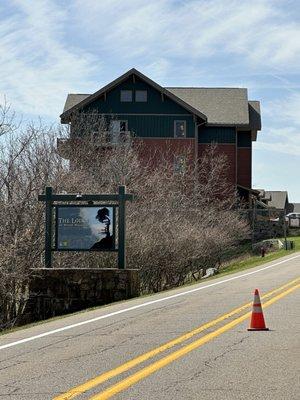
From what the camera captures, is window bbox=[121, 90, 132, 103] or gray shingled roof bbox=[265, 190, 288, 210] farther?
→ gray shingled roof bbox=[265, 190, 288, 210]

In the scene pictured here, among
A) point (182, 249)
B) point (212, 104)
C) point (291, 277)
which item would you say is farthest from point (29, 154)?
point (212, 104)

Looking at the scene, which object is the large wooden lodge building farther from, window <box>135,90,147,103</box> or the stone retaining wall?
the stone retaining wall

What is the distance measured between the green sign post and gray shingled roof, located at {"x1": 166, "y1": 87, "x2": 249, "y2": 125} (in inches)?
1269

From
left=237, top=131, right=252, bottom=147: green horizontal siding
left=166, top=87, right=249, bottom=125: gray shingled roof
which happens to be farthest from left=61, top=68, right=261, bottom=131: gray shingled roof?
left=237, top=131, right=252, bottom=147: green horizontal siding

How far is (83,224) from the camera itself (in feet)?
62.4

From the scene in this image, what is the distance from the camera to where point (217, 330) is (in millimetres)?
10195

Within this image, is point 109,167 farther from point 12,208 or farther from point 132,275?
point 132,275

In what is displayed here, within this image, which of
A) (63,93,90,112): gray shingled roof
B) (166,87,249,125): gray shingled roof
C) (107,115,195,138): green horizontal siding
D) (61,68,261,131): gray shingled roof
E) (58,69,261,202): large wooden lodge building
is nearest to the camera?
(58,69,261,202): large wooden lodge building

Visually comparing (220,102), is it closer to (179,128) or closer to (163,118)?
(179,128)

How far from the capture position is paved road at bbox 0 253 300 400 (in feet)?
21.0

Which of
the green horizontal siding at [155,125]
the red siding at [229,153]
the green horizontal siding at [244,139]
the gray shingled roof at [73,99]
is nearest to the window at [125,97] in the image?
the green horizontal siding at [155,125]

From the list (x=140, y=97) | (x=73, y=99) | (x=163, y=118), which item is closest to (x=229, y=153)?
(x=163, y=118)

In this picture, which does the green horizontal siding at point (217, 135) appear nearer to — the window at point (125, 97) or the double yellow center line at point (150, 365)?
the window at point (125, 97)

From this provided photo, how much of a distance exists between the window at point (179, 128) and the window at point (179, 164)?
4273 mm
